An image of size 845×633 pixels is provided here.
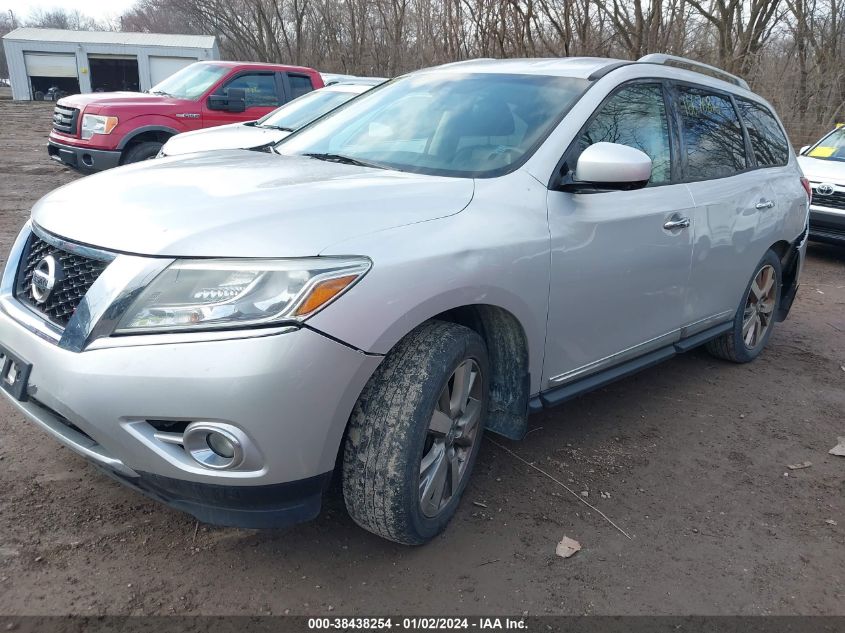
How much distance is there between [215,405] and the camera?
1911 millimetres

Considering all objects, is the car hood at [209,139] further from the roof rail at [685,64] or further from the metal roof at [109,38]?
the metal roof at [109,38]

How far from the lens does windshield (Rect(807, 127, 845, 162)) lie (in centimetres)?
906

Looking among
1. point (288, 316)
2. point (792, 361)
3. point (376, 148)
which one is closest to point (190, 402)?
point (288, 316)

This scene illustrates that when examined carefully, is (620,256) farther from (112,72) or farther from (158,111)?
(112,72)

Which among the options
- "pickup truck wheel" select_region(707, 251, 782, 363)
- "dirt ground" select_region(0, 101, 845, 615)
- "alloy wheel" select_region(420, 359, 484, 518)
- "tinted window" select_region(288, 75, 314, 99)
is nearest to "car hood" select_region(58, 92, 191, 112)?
"tinted window" select_region(288, 75, 314, 99)

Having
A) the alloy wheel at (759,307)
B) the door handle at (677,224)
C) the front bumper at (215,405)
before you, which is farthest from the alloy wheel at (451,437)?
the alloy wheel at (759,307)

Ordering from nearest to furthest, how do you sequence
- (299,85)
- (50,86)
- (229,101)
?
(229,101), (299,85), (50,86)

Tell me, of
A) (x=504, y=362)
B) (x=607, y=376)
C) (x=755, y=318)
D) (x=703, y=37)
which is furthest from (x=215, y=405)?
(x=703, y=37)

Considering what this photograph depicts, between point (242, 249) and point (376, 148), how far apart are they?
1330 mm

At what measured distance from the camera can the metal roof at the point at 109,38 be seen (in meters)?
34.3

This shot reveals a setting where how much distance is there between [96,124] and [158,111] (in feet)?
2.59

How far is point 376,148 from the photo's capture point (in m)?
3.18

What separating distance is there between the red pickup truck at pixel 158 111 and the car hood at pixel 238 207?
7.02 meters

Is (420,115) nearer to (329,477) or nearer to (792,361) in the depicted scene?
(329,477)
